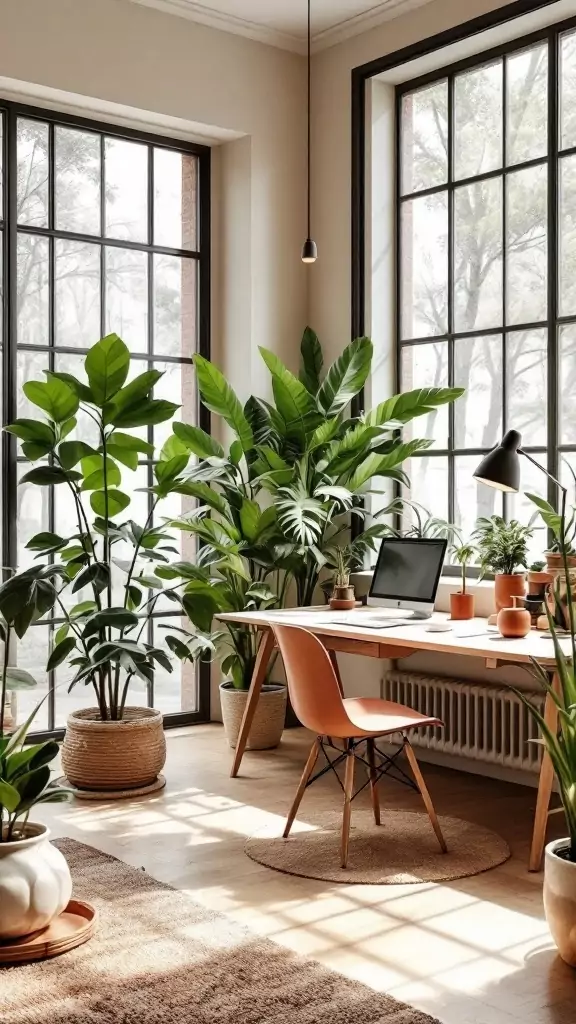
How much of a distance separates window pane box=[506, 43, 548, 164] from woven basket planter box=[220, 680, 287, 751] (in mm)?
2721

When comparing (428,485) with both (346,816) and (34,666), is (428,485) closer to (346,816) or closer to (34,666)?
(34,666)

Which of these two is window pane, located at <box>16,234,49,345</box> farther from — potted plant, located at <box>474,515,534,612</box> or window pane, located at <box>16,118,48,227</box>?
potted plant, located at <box>474,515,534,612</box>

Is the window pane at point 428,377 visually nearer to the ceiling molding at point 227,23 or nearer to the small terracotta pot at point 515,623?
the small terracotta pot at point 515,623

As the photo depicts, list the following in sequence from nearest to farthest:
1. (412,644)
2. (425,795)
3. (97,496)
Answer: (425,795)
(412,644)
(97,496)

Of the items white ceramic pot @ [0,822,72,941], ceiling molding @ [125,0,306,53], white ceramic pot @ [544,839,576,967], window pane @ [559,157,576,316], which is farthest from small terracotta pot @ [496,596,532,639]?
ceiling molding @ [125,0,306,53]

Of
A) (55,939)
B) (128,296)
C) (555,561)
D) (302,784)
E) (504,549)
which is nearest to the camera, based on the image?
(55,939)

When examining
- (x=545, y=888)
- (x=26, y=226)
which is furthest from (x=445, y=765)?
(x=26, y=226)

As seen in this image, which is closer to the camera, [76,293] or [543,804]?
[543,804]

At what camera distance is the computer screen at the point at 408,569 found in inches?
188

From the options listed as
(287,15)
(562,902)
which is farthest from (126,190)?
(562,902)

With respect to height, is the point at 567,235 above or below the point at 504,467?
above

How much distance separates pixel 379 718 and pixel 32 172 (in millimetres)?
3142

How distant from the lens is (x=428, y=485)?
5.59 m

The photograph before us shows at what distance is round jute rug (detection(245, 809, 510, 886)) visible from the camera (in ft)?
11.8
